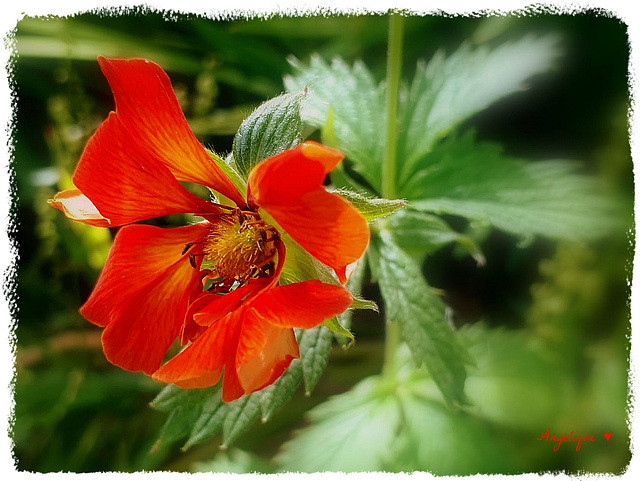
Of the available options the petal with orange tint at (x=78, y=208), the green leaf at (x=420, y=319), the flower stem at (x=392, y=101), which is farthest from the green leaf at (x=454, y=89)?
the petal with orange tint at (x=78, y=208)

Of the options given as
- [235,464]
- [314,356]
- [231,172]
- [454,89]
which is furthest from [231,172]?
[235,464]

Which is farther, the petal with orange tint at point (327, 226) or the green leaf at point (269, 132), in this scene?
the green leaf at point (269, 132)

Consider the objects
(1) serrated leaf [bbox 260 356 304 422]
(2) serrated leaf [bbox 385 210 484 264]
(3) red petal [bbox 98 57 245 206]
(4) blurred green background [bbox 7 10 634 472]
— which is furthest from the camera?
(4) blurred green background [bbox 7 10 634 472]

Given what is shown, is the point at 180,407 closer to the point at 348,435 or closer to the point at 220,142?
the point at 348,435

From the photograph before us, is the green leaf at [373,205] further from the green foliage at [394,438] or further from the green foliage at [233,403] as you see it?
the green foliage at [394,438]

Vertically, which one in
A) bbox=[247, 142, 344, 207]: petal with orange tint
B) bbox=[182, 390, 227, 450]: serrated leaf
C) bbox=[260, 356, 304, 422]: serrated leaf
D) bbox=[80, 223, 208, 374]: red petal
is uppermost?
bbox=[247, 142, 344, 207]: petal with orange tint

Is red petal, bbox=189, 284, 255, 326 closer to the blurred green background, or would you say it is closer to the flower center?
the flower center
